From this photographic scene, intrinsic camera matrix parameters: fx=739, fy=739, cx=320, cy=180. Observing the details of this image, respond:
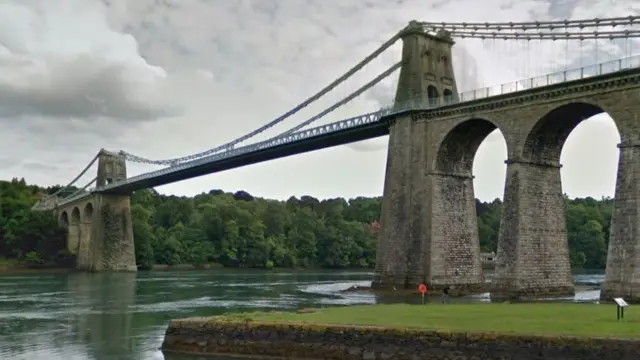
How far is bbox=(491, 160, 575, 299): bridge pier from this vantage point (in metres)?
32.2

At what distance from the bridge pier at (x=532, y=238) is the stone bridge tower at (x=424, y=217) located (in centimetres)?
549

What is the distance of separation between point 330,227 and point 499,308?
82.0 m

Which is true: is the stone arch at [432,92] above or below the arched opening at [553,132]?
above

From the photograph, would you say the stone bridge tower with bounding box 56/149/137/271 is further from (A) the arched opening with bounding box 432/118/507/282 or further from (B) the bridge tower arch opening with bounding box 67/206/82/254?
(A) the arched opening with bounding box 432/118/507/282

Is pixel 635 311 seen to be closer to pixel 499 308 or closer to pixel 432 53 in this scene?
pixel 499 308

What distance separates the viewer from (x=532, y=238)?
107ft

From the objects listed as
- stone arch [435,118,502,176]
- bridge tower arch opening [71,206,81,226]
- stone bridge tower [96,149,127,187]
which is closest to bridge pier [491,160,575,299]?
stone arch [435,118,502,176]

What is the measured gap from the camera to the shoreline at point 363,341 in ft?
46.3

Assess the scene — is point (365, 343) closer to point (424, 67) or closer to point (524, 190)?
point (524, 190)

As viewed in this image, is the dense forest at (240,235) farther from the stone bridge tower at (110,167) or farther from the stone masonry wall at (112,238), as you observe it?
the stone bridge tower at (110,167)

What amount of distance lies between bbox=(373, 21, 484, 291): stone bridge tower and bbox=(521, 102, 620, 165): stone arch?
6611 mm

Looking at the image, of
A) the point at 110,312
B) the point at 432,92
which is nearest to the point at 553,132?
the point at 432,92

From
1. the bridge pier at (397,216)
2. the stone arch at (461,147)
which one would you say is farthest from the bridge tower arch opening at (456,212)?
the bridge pier at (397,216)

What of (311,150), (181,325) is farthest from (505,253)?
(311,150)
